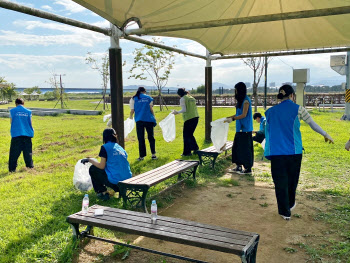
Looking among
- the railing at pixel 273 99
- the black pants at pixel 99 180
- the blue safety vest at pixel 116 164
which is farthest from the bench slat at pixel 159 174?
the railing at pixel 273 99

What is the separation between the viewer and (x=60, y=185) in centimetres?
593

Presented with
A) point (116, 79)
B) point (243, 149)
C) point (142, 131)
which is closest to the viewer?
point (116, 79)

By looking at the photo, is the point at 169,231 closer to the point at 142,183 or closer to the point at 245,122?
the point at 142,183

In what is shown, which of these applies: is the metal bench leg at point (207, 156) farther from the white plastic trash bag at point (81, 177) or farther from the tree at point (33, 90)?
the tree at point (33, 90)

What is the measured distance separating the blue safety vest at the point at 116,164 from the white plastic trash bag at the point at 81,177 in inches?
19.6

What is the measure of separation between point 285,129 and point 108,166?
2.49 m

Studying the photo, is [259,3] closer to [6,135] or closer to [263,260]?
[263,260]

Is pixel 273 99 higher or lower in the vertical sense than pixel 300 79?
lower

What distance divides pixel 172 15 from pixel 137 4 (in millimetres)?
856

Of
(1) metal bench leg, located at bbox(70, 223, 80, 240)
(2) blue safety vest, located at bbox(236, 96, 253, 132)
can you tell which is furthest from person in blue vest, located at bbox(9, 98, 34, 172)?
(2) blue safety vest, located at bbox(236, 96, 253, 132)

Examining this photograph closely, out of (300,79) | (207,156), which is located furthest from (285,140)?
(300,79)

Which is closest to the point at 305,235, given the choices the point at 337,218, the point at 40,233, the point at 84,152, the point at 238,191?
the point at 337,218

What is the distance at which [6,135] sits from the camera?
41.7 feet

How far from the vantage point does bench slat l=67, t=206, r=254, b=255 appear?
278cm
